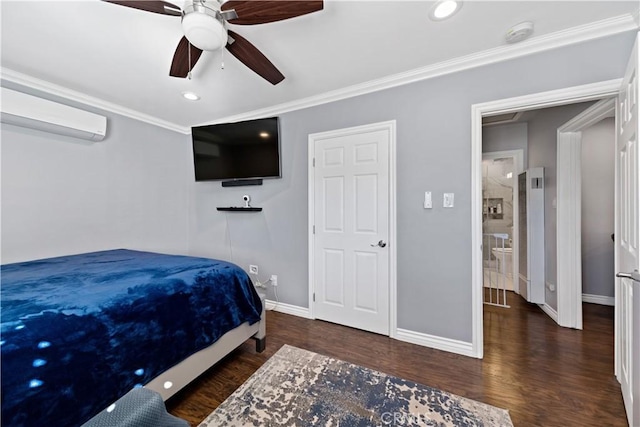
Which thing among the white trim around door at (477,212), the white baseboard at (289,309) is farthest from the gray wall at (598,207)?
the white baseboard at (289,309)

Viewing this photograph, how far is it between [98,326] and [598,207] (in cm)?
506

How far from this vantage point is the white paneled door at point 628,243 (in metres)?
1.26

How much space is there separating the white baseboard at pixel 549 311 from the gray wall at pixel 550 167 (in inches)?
1.4

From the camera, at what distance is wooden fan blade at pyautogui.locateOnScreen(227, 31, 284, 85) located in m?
1.59

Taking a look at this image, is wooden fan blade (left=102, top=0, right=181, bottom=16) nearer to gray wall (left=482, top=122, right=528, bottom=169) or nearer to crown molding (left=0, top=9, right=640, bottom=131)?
crown molding (left=0, top=9, right=640, bottom=131)

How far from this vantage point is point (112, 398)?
1.21 metres

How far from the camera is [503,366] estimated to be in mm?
1958

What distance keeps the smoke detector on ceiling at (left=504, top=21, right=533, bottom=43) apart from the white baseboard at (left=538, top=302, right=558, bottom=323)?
2.65 m

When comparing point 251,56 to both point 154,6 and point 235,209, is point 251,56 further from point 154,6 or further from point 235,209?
point 235,209

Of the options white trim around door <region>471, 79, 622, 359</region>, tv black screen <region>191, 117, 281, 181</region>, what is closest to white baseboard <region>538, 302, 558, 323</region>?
white trim around door <region>471, 79, 622, 359</region>

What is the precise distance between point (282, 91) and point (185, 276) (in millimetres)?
2000

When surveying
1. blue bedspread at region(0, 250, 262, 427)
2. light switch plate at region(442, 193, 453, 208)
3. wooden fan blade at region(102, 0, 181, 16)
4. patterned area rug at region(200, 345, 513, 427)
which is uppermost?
wooden fan blade at region(102, 0, 181, 16)

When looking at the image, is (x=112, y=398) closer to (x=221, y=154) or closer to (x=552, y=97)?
(x=221, y=154)

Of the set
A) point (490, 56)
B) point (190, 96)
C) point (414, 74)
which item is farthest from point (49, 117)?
point (490, 56)
